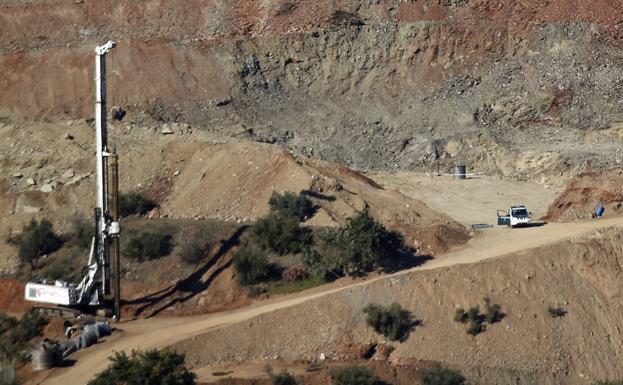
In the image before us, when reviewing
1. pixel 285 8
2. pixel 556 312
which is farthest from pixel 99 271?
pixel 285 8

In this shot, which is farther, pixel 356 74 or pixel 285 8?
pixel 285 8

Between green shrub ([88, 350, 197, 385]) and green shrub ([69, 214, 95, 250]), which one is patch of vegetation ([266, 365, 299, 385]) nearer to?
green shrub ([88, 350, 197, 385])

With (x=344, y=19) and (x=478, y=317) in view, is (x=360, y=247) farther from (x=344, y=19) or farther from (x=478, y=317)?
(x=344, y=19)

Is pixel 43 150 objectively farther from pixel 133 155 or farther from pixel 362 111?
pixel 362 111

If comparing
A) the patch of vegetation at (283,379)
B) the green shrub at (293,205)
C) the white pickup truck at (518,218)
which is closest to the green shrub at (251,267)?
the green shrub at (293,205)

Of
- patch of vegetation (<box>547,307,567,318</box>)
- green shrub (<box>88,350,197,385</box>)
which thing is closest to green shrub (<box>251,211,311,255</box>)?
patch of vegetation (<box>547,307,567,318</box>)

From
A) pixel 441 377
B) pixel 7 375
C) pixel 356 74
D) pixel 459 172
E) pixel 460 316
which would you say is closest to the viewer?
pixel 7 375
